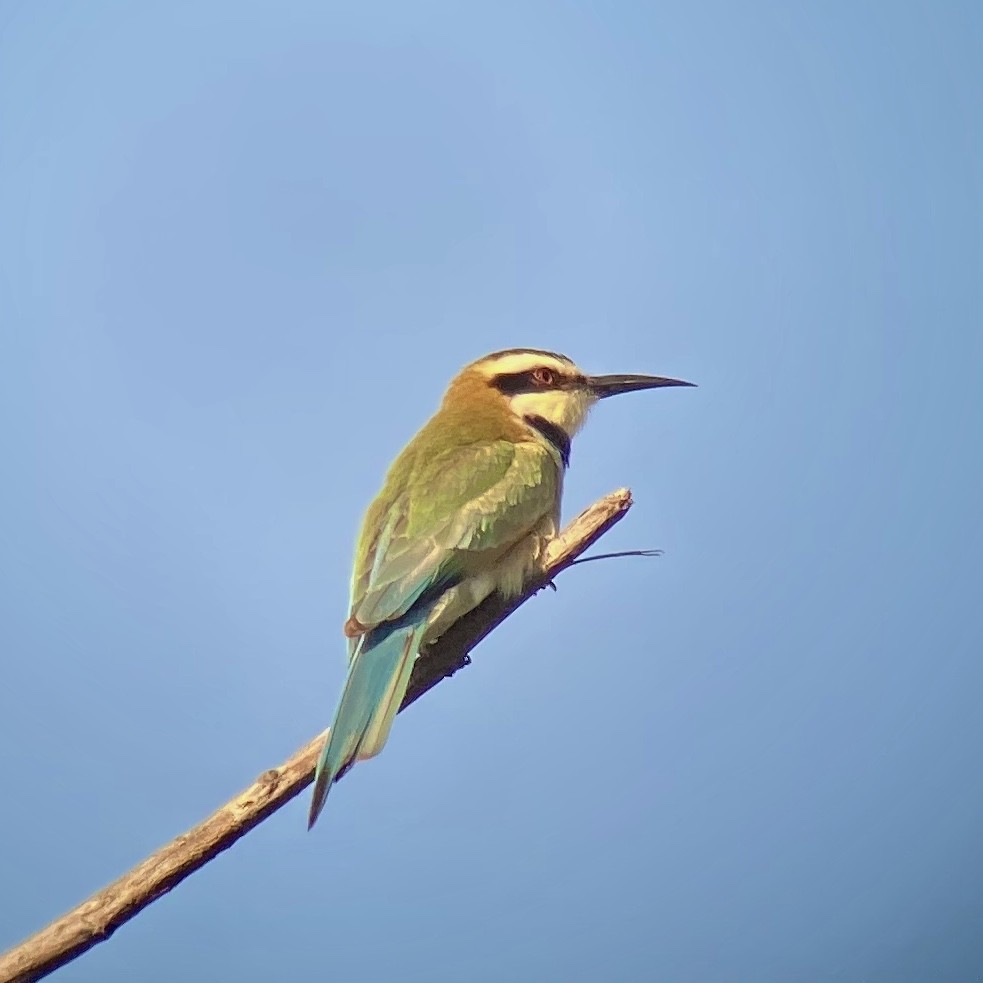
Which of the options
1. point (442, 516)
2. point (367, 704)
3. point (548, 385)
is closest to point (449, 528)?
point (442, 516)

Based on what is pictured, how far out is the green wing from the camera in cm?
220

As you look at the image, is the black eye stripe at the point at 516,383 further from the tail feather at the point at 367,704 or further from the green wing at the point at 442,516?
the tail feather at the point at 367,704

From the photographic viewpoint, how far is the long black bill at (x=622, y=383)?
3.10m

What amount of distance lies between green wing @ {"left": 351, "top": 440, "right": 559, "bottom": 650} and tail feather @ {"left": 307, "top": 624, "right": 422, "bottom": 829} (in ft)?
0.19

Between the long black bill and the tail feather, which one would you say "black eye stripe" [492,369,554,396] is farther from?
the tail feather

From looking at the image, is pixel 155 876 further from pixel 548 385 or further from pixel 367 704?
pixel 548 385

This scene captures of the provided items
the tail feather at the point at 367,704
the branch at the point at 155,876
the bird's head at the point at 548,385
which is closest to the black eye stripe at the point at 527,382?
the bird's head at the point at 548,385

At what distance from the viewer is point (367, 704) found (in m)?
2.00

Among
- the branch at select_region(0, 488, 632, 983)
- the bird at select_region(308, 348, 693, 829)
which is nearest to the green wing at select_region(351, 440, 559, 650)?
the bird at select_region(308, 348, 693, 829)

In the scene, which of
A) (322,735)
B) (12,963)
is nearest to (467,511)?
(322,735)

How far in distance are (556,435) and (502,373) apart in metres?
0.28

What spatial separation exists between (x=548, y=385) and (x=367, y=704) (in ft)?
4.40

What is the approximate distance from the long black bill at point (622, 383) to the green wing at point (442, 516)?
0.49 meters

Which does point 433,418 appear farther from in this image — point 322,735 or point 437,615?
point 322,735
